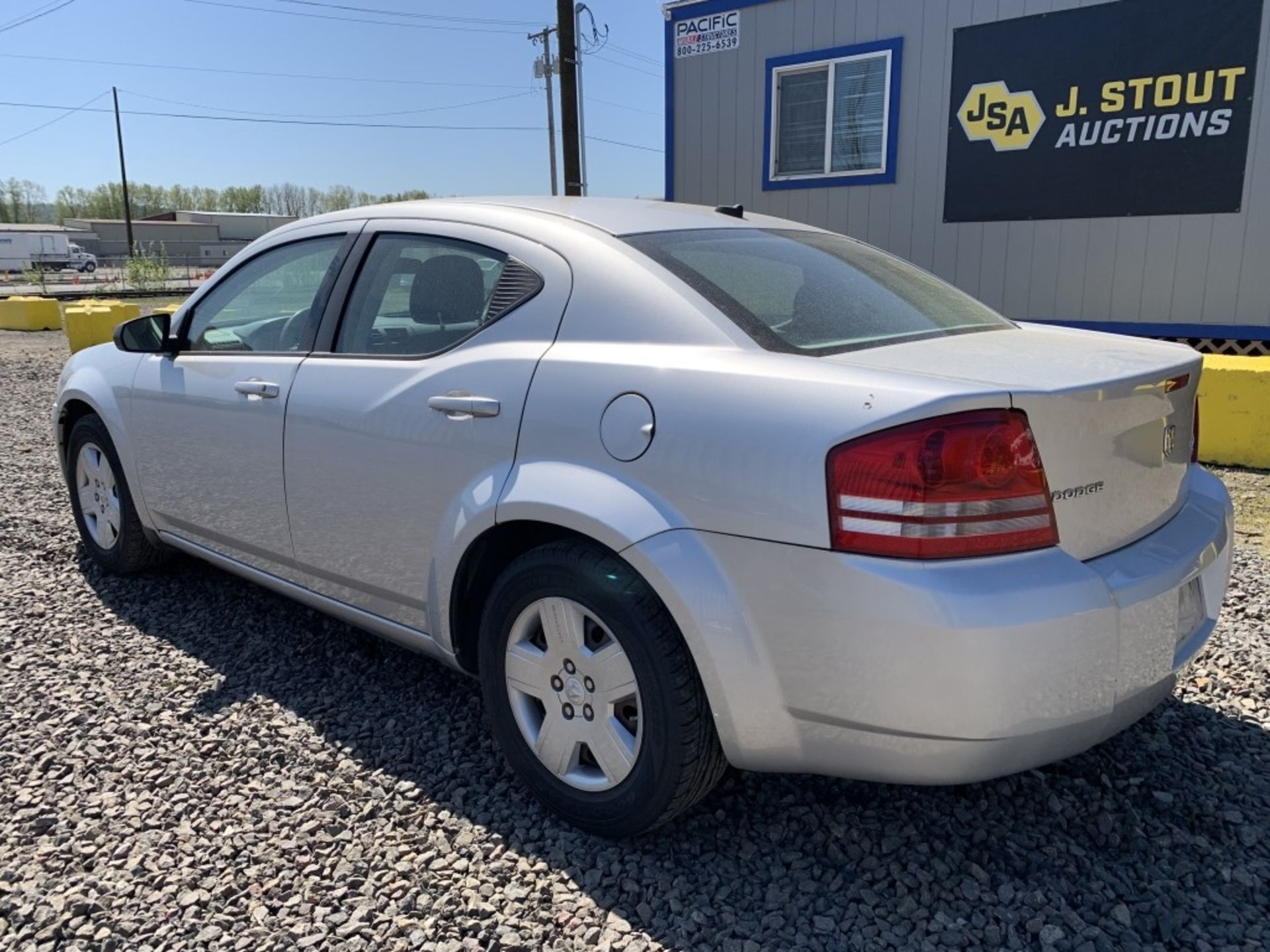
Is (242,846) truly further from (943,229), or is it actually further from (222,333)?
(943,229)

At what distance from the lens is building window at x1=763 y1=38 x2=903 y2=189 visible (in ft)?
29.8

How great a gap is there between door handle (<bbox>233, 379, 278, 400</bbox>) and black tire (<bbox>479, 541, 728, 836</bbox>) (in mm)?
1176

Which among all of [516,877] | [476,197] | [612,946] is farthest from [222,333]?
[612,946]

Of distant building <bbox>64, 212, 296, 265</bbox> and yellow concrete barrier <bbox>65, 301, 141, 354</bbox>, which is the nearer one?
yellow concrete barrier <bbox>65, 301, 141, 354</bbox>

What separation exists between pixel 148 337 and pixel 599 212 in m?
2.03

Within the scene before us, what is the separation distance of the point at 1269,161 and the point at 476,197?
22.8ft

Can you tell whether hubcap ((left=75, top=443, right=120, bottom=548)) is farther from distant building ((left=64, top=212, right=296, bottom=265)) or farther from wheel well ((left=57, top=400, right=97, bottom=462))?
distant building ((left=64, top=212, right=296, bottom=265))

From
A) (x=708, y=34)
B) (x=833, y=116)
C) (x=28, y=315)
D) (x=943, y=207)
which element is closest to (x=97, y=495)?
(x=943, y=207)

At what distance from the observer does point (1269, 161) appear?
7383 mm

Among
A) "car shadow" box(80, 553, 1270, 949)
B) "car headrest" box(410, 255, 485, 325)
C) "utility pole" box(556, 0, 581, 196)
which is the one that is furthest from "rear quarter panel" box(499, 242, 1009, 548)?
"utility pole" box(556, 0, 581, 196)

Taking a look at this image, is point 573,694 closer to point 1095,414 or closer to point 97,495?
point 1095,414

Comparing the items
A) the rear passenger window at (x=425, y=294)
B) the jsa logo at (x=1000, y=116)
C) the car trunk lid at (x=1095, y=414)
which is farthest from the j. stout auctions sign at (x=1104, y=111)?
the rear passenger window at (x=425, y=294)

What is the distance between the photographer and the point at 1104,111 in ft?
26.3

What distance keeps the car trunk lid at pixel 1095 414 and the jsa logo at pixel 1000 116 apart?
6695 millimetres
